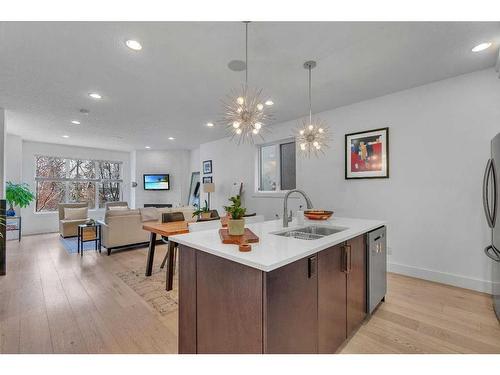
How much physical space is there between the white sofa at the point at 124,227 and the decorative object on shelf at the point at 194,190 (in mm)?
3016

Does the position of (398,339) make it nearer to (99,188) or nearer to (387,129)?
(387,129)

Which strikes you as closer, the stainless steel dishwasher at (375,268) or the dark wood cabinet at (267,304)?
the dark wood cabinet at (267,304)

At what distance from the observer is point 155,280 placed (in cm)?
314

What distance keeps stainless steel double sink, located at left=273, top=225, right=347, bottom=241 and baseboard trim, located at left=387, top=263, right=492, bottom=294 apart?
1799mm

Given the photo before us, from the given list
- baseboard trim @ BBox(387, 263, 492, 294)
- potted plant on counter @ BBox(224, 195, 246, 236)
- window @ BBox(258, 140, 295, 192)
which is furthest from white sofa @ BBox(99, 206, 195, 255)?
baseboard trim @ BBox(387, 263, 492, 294)

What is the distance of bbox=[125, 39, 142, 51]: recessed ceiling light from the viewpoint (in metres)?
2.13

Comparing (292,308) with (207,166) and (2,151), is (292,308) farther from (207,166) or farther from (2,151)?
(207,166)

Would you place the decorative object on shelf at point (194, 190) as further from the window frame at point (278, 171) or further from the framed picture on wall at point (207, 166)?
the window frame at point (278, 171)

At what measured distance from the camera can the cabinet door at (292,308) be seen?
1156 millimetres

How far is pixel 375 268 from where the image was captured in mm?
2219

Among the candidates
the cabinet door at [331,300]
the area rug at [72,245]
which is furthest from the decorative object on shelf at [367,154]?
the area rug at [72,245]

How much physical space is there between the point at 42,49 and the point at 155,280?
2.76 metres
